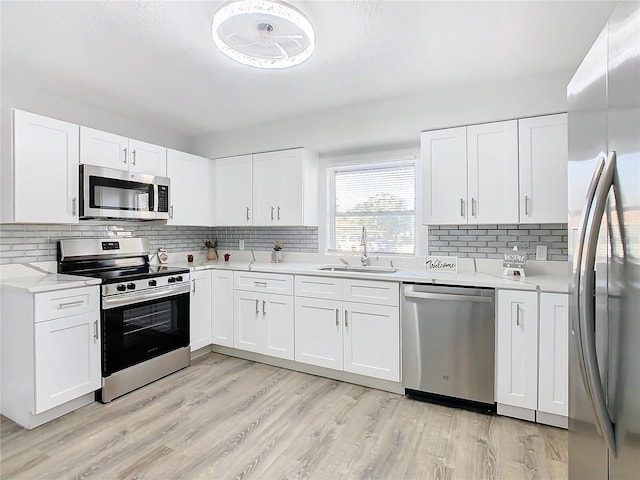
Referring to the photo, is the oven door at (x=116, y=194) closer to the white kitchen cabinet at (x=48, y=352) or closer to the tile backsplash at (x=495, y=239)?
the white kitchen cabinet at (x=48, y=352)

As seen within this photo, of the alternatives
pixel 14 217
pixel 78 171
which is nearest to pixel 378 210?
pixel 78 171

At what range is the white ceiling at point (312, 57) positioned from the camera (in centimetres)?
185

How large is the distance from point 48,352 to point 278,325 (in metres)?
1.70

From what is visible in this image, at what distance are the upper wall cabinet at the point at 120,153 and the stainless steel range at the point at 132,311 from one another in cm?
72

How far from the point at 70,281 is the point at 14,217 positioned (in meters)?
0.57

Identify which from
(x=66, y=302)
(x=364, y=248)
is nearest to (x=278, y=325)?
(x=364, y=248)

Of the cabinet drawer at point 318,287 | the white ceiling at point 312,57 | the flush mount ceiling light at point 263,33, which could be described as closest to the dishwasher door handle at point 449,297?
the cabinet drawer at point 318,287

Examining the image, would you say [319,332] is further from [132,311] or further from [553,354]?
[553,354]

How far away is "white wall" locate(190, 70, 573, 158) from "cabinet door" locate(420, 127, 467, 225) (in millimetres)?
123

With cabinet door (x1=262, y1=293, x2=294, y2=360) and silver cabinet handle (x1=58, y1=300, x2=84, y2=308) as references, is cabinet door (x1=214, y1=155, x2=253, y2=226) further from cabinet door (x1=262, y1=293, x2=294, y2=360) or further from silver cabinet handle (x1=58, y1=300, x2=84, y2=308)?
silver cabinet handle (x1=58, y1=300, x2=84, y2=308)

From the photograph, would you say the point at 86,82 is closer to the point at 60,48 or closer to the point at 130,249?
the point at 60,48

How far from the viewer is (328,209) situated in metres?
3.88

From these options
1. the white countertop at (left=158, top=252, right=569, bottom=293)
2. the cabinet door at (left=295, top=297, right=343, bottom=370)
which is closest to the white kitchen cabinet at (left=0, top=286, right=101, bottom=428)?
the white countertop at (left=158, top=252, right=569, bottom=293)

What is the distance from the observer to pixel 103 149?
2.95 metres
